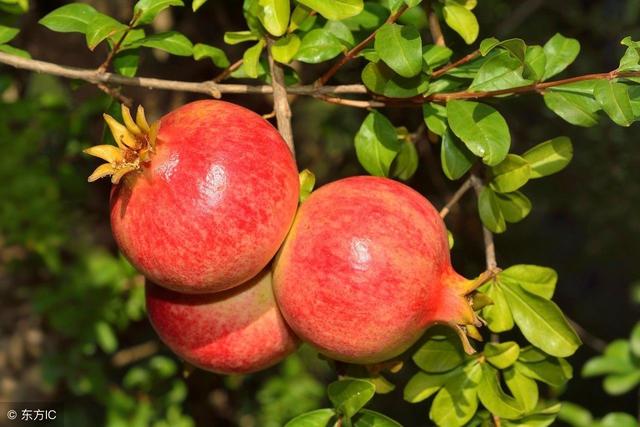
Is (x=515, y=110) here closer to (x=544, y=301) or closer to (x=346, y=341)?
(x=544, y=301)

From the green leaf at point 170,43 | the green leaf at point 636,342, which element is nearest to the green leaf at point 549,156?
the green leaf at point 170,43

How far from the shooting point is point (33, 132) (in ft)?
6.51

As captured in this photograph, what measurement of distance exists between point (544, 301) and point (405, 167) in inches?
12.2

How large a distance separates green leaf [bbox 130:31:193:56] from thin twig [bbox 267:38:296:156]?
12 cm

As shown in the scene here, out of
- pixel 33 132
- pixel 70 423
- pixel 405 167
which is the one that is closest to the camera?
pixel 405 167

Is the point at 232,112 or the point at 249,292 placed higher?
the point at 232,112

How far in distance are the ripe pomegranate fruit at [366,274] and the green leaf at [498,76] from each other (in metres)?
0.17

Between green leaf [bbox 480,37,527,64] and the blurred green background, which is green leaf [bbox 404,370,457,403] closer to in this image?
green leaf [bbox 480,37,527,64]

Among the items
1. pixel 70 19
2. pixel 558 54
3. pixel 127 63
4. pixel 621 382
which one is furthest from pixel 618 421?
pixel 70 19

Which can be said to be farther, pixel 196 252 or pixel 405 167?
pixel 405 167

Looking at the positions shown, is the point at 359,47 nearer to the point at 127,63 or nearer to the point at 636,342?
the point at 127,63

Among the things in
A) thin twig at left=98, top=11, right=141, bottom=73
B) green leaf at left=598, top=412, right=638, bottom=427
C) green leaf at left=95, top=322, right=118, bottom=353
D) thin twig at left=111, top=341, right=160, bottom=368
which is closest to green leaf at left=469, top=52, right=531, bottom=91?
thin twig at left=98, top=11, right=141, bottom=73

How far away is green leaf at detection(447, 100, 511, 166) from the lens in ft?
3.44

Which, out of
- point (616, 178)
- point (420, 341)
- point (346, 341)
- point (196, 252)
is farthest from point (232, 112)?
point (616, 178)
